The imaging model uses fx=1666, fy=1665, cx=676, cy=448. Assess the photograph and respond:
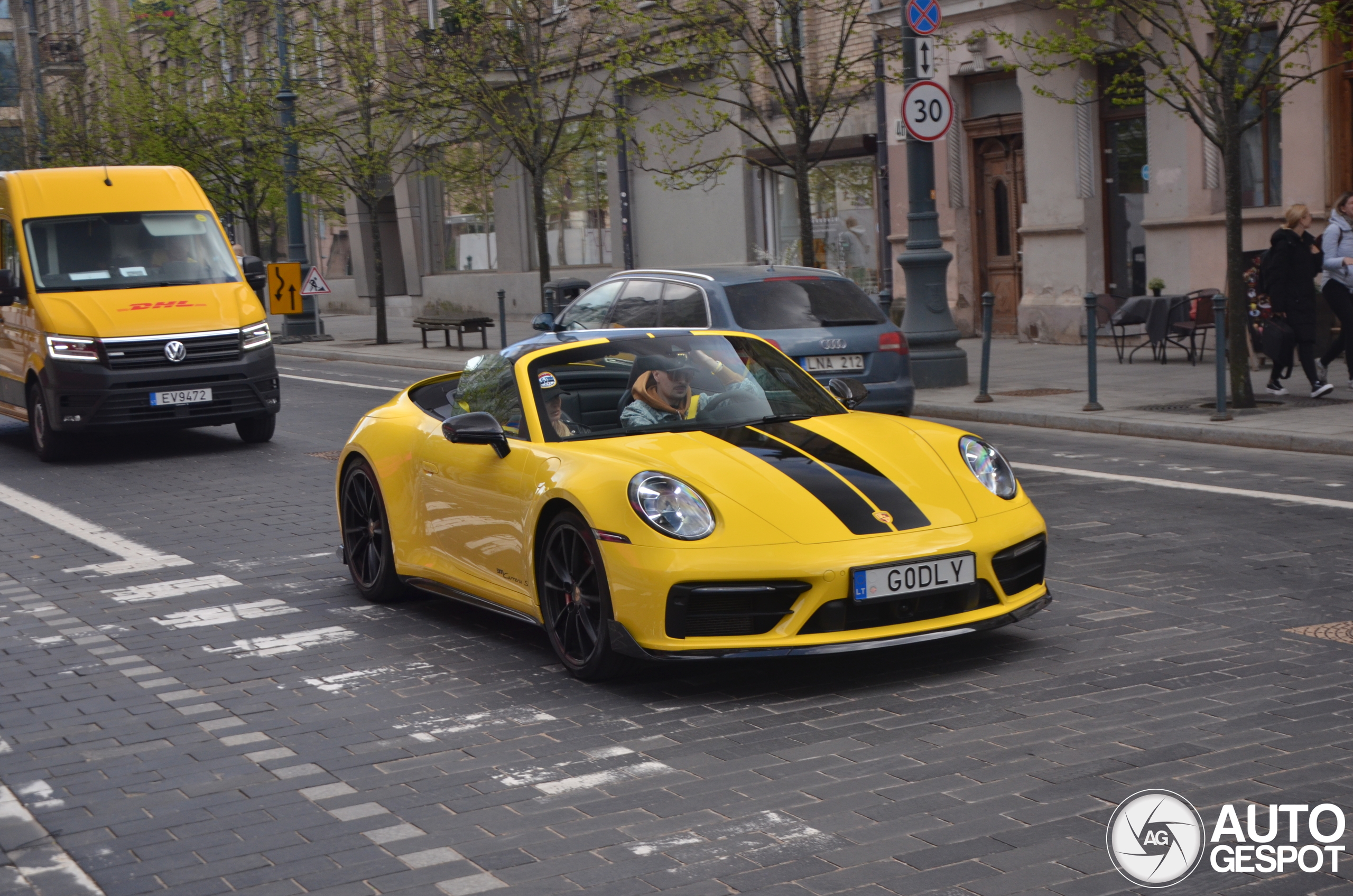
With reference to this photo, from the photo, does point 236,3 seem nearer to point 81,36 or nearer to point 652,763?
point 81,36

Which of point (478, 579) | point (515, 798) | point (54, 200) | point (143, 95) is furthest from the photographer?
point (143, 95)

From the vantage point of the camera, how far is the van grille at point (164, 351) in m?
14.3

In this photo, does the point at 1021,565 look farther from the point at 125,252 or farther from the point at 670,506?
the point at 125,252

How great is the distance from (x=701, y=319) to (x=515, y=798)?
8667 millimetres

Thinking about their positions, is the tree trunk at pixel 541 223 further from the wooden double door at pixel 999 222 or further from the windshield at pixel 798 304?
the windshield at pixel 798 304

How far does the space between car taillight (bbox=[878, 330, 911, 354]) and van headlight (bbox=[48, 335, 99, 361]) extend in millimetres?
6655

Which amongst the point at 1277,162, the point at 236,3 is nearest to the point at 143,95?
the point at 236,3

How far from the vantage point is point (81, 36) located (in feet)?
198

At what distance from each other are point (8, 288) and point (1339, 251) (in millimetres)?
12081

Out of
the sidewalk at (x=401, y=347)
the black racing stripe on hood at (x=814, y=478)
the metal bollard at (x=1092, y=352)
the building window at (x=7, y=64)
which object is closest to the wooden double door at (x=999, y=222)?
the sidewalk at (x=401, y=347)

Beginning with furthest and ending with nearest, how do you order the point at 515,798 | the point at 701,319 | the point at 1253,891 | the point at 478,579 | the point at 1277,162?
the point at 1277,162 < the point at 701,319 < the point at 478,579 < the point at 515,798 < the point at 1253,891

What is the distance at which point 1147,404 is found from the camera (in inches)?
589

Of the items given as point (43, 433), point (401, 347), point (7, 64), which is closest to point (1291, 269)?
point (43, 433)

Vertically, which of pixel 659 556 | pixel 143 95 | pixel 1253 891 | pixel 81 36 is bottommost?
pixel 1253 891
